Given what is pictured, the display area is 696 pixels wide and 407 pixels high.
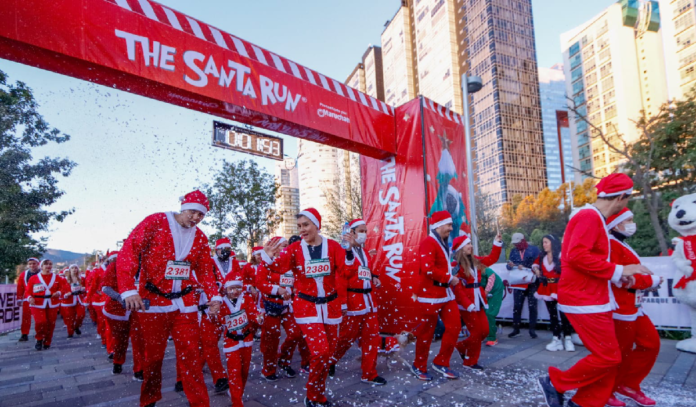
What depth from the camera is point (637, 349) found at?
161 inches

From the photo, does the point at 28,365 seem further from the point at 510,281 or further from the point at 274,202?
the point at 274,202

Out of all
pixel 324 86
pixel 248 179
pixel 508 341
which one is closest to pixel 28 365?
pixel 324 86

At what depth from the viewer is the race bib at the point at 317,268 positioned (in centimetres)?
454

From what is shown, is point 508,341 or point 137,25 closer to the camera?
point 137,25

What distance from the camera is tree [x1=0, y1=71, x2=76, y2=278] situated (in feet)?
36.2

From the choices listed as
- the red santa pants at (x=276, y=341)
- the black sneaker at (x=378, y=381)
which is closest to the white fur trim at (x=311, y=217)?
the red santa pants at (x=276, y=341)

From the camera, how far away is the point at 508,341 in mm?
7848

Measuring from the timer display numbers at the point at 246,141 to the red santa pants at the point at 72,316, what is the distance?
9117 millimetres

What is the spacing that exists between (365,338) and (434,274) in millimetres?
1227

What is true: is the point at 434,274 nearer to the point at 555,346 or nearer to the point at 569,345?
the point at 555,346

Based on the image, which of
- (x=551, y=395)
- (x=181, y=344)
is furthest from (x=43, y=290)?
(x=551, y=395)

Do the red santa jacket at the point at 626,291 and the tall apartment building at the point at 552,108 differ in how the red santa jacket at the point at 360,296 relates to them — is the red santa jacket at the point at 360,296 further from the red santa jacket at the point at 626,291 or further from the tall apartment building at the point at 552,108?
the tall apartment building at the point at 552,108

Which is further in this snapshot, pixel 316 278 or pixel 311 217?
pixel 311 217

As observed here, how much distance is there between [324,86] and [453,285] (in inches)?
154
